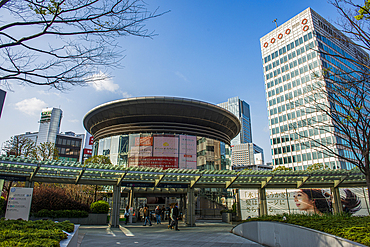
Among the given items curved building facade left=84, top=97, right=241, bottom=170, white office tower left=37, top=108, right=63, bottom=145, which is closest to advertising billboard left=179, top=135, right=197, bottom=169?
curved building facade left=84, top=97, right=241, bottom=170

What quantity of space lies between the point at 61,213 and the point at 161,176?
8.26 m

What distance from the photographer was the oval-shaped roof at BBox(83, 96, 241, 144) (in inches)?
1353

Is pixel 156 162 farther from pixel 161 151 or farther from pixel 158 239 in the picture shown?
pixel 158 239

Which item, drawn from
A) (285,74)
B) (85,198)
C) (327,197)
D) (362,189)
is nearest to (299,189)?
(327,197)

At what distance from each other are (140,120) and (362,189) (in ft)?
87.6

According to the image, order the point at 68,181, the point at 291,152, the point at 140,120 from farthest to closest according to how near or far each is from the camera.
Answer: the point at 291,152, the point at 140,120, the point at 68,181

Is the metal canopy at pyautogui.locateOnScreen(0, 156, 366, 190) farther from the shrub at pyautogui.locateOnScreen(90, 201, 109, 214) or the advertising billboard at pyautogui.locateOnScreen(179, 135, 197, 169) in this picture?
the advertising billboard at pyautogui.locateOnScreen(179, 135, 197, 169)

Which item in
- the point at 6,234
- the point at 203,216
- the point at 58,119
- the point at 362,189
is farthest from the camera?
the point at 58,119

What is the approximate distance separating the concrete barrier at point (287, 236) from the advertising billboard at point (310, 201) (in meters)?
7.14

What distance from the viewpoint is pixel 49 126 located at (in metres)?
171

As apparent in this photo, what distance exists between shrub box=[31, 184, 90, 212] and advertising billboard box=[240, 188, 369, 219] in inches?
563

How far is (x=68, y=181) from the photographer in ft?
57.2

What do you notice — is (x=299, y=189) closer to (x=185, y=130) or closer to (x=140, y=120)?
(x=185, y=130)

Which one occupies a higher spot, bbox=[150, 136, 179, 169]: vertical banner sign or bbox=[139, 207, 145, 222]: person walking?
bbox=[150, 136, 179, 169]: vertical banner sign
